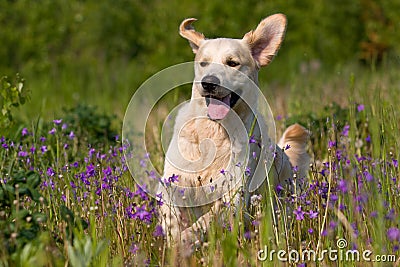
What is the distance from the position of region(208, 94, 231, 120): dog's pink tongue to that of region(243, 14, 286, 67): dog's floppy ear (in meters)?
0.53

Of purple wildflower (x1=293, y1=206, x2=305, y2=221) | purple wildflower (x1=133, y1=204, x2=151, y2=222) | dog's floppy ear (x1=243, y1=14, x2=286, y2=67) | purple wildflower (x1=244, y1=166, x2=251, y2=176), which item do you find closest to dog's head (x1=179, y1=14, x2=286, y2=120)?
dog's floppy ear (x1=243, y1=14, x2=286, y2=67)

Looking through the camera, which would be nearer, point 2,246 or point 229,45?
point 2,246

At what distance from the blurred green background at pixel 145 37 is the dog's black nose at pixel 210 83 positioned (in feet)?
17.9

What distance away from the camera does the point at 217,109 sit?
3920 millimetres

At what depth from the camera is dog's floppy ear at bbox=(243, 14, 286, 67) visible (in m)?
4.20

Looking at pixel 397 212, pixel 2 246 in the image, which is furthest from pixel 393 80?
→ pixel 2 246

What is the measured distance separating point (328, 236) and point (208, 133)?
135cm

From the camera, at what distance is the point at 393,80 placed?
6430 mm

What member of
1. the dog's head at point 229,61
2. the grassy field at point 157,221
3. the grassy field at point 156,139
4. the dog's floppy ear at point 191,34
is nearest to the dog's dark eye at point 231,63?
the dog's head at point 229,61

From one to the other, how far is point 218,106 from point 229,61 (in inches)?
12.3

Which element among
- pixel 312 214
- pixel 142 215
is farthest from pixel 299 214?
pixel 142 215

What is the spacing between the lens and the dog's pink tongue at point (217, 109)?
3898mm

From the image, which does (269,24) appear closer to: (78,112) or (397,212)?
(397,212)

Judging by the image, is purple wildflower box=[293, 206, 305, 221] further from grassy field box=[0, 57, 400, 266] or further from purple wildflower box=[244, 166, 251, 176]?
purple wildflower box=[244, 166, 251, 176]
